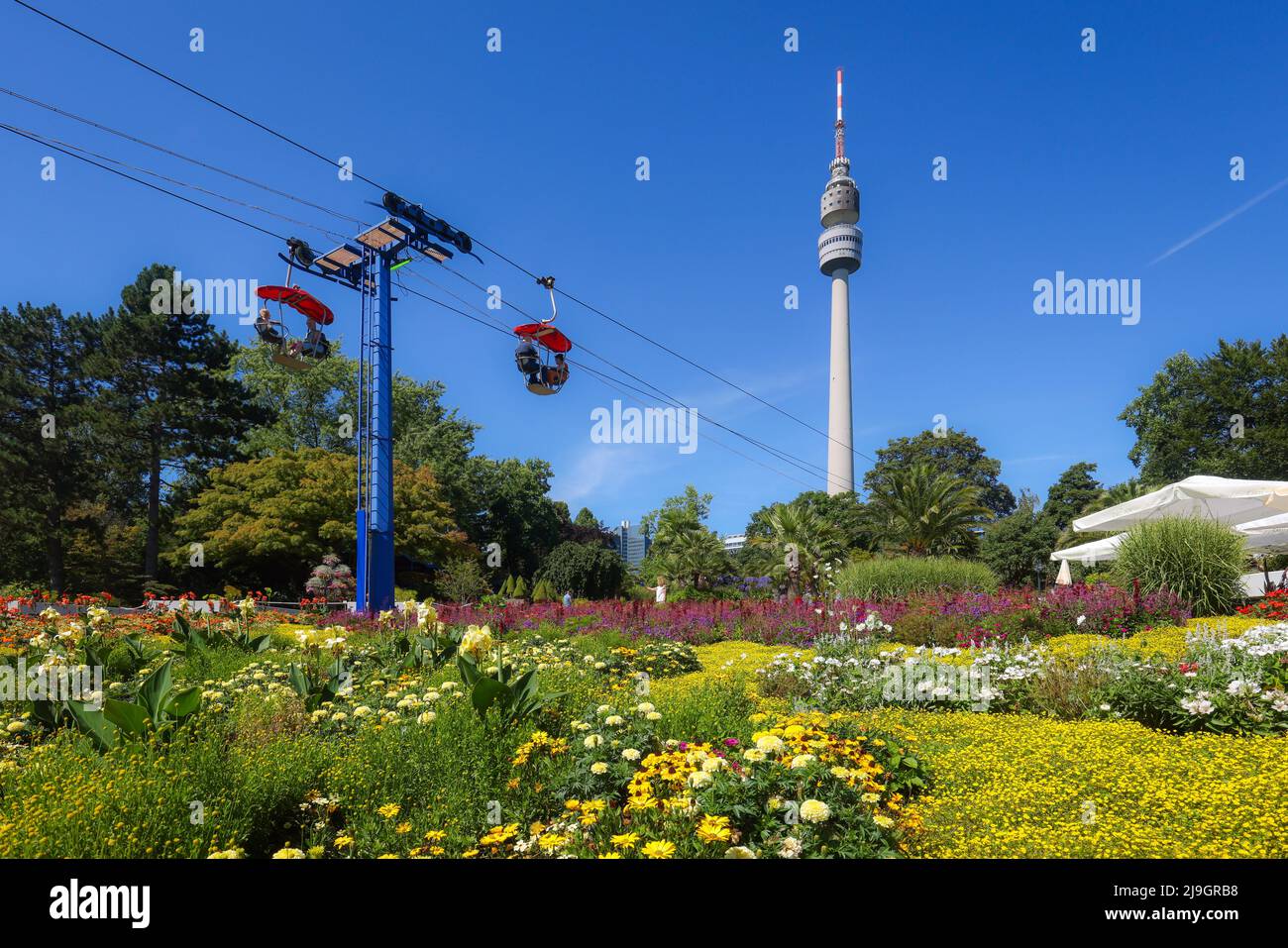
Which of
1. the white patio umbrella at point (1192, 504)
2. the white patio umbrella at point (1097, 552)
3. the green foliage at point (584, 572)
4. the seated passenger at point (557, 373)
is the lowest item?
the green foliage at point (584, 572)

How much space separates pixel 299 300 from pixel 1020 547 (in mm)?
35720

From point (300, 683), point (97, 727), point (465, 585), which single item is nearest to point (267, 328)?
point (465, 585)

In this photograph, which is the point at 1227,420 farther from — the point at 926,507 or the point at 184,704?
the point at 184,704

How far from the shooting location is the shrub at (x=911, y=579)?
14.1 metres

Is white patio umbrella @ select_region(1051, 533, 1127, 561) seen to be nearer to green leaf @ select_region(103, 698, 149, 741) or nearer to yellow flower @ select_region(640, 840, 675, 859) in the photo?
yellow flower @ select_region(640, 840, 675, 859)

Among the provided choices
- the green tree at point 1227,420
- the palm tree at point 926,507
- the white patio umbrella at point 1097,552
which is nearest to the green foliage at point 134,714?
the white patio umbrella at point 1097,552

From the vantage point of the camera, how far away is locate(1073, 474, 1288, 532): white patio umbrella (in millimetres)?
12953

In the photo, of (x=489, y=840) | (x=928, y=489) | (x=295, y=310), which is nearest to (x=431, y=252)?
(x=295, y=310)

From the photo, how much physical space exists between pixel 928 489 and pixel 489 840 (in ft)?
82.2

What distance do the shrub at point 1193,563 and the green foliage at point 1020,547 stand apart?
2439cm

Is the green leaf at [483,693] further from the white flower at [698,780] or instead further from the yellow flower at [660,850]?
the yellow flower at [660,850]

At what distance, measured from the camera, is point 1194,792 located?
363 centimetres

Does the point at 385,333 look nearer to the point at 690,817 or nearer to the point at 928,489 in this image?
the point at 690,817
